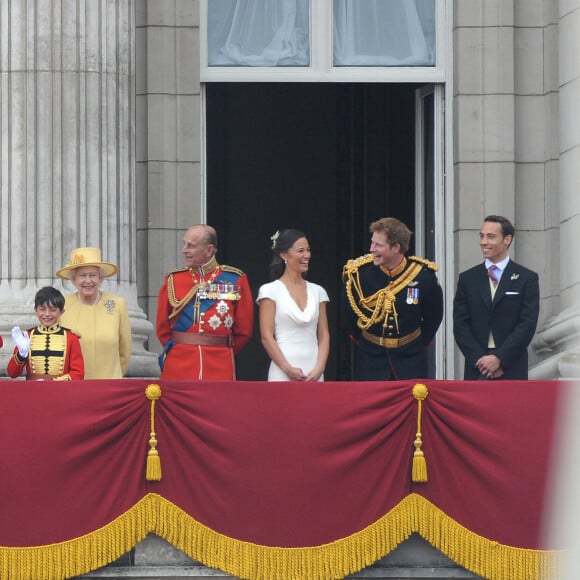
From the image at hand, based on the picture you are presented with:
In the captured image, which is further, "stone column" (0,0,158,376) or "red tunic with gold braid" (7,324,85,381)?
"stone column" (0,0,158,376)

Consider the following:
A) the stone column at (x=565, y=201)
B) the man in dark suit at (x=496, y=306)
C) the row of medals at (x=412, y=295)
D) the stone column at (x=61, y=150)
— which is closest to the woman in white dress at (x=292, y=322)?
the row of medals at (x=412, y=295)

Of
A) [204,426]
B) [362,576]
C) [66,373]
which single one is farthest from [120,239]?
[362,576]

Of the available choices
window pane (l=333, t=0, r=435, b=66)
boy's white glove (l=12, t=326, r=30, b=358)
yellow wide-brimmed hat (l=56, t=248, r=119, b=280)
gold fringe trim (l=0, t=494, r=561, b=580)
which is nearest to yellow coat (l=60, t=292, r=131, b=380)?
yellow wide-brimmed hat (l=56, t=248, r=119, b=280)

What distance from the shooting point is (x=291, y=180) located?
745 inches

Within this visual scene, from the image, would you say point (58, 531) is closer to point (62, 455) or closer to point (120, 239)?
point (62, 455)

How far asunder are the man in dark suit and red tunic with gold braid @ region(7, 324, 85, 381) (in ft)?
8.48

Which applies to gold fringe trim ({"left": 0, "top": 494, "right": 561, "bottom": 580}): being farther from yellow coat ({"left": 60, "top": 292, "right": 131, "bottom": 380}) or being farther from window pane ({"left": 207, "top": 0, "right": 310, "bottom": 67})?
window pane ({"left": 207, "top": 0, "right": 310, "bottom": 67})

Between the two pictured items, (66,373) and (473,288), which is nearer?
(66,373)

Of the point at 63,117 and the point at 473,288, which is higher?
the point at 63,117

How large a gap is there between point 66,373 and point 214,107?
370 inches

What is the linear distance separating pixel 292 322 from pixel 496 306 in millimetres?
1432

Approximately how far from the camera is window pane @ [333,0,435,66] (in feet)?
38.2

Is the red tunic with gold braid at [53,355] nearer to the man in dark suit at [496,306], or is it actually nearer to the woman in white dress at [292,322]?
the woman in white dress at [292,322]

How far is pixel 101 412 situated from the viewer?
748cm
